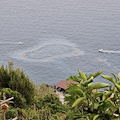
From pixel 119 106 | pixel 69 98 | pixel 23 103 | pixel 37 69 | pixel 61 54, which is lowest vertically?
pixel 119 106

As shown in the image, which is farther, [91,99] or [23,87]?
[23,87]

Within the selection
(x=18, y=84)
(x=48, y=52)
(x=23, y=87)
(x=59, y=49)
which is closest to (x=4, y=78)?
(x=18, y=84)

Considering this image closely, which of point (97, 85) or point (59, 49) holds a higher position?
point (59, 49)

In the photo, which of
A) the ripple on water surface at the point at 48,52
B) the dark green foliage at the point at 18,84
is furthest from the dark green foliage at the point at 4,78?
the ripple on water surface at the point at 48,52

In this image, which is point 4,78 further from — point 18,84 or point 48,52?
point 48,52

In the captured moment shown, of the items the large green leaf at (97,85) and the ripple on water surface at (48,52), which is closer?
the large green leaf at (97,85)

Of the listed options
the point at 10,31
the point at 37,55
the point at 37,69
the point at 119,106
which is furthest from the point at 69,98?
the point at 10,31

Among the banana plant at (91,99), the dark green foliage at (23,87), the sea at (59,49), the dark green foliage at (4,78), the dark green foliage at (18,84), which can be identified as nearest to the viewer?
the banana plant at (91,99)

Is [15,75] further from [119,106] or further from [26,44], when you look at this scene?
[26,44]

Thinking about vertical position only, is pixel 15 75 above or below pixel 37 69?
below

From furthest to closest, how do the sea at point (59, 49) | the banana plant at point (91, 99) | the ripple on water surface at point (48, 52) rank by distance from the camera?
the ripple on water surface at point (48, 52) < the sea at point (59, 49) < the banana plant at point (91, 99)

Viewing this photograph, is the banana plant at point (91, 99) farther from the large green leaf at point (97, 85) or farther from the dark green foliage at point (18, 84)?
the dark green foliage at point (18, 84)
